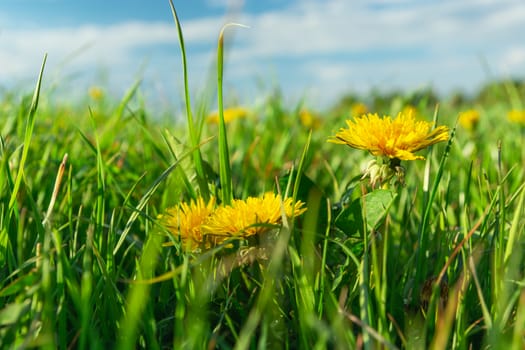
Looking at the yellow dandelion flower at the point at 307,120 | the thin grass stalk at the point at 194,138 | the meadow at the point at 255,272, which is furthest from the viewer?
the yellow dandelion flower at the point at 307,120

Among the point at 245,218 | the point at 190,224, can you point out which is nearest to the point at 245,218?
the point at 245,218

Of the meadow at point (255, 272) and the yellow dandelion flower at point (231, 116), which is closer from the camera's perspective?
the meadow at point (255, 272)

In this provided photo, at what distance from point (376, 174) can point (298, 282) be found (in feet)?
0.78

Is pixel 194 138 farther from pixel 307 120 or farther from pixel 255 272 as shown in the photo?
pixel 307 120

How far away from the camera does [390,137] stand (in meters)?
0.96

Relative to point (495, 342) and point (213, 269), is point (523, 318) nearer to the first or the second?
point (495, 342)

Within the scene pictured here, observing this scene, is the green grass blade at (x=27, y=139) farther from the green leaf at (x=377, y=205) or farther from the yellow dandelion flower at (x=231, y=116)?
the yellow dandelion flower at (x=231, y=116)

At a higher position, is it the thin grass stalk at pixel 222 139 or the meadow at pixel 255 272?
the thin grass stalk at pixel 222 139

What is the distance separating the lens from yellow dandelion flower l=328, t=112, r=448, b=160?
95 centimetres

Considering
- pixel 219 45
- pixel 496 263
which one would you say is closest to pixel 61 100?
pixel 219 45

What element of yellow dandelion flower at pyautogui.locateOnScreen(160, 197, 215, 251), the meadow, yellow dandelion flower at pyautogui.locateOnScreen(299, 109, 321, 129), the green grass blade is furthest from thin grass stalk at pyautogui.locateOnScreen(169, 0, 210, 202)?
yellow dandelion flower at pyautogui.locateOnScreen(299, 109, 321, 129)

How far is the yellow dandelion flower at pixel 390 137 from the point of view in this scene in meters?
0.95

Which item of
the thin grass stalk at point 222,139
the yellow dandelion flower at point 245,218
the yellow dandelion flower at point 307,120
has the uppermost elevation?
the thin grass stalk at point 222,139

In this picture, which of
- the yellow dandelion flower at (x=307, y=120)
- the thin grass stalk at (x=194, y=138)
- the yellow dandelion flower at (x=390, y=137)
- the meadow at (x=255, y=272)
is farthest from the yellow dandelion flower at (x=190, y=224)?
the yellow dandelion flower at (x=307, y=120)
